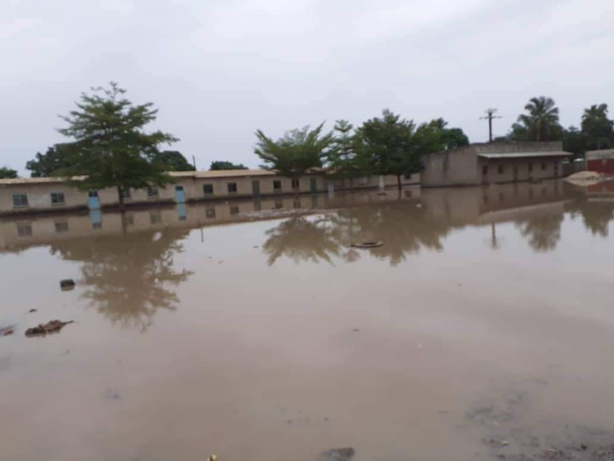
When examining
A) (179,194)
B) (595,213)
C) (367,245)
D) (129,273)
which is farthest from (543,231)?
(179,194)

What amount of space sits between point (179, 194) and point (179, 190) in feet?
0.99

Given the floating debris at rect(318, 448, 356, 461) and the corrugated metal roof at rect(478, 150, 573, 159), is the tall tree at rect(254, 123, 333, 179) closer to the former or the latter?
the corrugated metal roof at rect(478, 150, 573, 159)

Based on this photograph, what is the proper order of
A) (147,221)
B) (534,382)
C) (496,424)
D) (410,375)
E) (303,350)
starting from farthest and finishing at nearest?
(147,221) → (303,350) → (410,375) → (534,382) → (496,424)

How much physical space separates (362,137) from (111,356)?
31107mm

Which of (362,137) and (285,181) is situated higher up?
(362,137)

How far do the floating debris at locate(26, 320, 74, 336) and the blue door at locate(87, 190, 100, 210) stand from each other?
27.4 metres

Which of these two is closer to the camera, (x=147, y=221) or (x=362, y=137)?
(x=147, y=221)

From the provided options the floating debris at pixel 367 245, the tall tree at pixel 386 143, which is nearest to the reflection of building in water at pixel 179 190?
the tall tree at pixel 386 143

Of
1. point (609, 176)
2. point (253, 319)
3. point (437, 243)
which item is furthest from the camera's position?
point (609, 176)

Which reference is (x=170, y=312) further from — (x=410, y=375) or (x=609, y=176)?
(x=609, y=176)

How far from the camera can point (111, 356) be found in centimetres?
499

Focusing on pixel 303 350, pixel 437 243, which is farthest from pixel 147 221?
pixel 303 350

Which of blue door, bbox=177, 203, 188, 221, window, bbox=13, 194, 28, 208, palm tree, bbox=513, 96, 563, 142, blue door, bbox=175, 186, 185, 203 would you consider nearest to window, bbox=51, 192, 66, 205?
window, bbox=13, 194, 28, 208

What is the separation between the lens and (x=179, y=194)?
34062 mm
